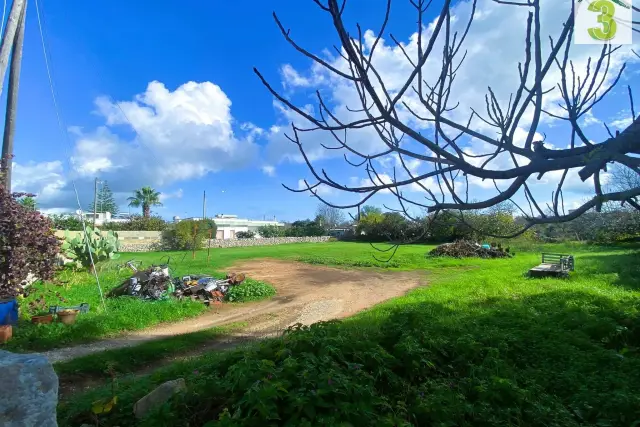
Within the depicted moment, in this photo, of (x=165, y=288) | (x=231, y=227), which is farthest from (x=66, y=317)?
(x=231, y=227)

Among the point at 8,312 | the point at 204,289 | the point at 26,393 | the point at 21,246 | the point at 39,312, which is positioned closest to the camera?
the point at 26,393

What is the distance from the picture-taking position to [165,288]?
32.9 ft

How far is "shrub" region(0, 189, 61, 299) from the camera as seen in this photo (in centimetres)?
749

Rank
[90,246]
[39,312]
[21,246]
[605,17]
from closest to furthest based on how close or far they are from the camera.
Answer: [605,17], [39,312], [21,246], [90,246]

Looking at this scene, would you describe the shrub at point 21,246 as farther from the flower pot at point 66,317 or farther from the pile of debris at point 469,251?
the pile of debris at point 469,251

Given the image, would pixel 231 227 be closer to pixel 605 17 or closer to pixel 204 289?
pixel 204 289

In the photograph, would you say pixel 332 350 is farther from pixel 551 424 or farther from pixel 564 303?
pixel 564 303

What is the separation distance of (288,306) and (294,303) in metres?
0.37

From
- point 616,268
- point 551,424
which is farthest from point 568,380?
point 616,268

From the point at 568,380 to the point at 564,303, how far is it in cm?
486

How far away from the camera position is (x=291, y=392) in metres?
2.45

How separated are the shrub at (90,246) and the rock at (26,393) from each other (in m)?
11.9

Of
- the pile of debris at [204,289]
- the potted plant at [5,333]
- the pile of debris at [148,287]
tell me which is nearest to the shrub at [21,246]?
the potted plant at [5,333]

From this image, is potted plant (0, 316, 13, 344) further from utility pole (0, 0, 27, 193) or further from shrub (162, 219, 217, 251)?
shrub (162, 219, 217, 251)
